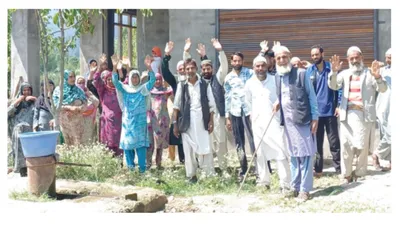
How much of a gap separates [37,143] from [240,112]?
2.51 metres

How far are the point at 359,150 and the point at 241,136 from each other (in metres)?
1.46

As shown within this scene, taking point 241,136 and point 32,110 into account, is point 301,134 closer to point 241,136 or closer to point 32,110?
point 241,136

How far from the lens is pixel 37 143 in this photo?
18.5ft

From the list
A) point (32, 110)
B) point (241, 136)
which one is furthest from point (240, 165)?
point (32, 110)

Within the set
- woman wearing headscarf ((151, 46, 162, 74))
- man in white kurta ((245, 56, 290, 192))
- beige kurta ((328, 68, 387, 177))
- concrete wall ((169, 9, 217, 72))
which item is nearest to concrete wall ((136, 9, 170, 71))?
woman wearing headscarf ((151, 46, 162, 74))

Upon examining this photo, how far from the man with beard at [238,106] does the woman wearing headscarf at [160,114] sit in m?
1.21

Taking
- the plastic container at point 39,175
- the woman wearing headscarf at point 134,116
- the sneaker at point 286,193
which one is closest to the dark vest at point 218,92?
the woman wearing headscarf at point 134,116

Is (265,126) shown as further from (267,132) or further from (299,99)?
(299,99)

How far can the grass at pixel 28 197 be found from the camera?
5535mm

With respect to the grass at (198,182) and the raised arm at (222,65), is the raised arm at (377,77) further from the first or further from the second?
the raised arm at (222,65)

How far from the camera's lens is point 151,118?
7.52 metres

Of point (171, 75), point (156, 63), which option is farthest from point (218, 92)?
point (156, 63)

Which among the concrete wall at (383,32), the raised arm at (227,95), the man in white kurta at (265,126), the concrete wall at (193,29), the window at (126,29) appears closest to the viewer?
Result: the man in white kurta at (265,126)

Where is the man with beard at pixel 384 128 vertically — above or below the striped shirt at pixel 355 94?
below
